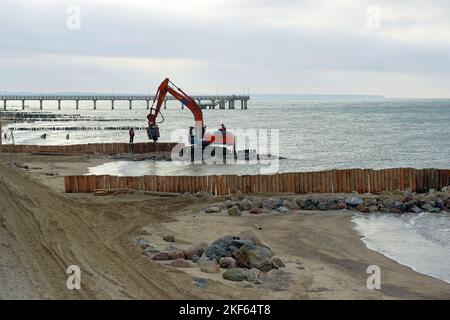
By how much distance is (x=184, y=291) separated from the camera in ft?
42.0

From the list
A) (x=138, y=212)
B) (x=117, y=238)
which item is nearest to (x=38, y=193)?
(x=138, y=212)

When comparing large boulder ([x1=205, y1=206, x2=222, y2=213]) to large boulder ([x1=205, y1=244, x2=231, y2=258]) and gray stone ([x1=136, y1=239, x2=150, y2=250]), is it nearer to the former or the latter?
gray stone ([x1=136, y1=239, x2=150, y2=250])

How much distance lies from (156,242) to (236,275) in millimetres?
4375

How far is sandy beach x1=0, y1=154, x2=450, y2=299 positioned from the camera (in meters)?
12.7

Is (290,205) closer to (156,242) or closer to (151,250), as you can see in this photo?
(156,242)

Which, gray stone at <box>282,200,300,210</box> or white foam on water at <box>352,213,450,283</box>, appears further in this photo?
gray stone at <box>282,200,300,210</box>

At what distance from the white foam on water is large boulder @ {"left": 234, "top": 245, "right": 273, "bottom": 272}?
415 centimetres

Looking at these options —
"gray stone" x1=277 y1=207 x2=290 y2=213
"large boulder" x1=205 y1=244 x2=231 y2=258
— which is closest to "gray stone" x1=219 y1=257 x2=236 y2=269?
"large boulder" x1=205 y1=244 x2=231 y2=258

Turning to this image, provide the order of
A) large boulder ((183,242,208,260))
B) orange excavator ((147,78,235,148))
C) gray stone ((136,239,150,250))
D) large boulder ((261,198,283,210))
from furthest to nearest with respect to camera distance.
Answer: orange excavator ((147,78,235,148)), large boulder ((261,198,283,210)), gray stone ((136,239,150,250)), large boulder ((183,242,208,260))

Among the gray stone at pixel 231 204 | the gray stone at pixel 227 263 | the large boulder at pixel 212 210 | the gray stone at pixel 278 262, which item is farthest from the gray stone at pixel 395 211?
the gray stone at pixel 227 263

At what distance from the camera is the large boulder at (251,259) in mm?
15070

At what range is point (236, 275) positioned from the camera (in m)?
14.2

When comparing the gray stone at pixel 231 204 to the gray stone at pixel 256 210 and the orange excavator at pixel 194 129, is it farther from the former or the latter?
the orange excavator at pixel 194 129

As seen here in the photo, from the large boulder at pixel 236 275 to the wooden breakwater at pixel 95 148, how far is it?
35.0m
